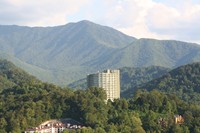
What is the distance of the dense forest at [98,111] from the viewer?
46750 millimetres

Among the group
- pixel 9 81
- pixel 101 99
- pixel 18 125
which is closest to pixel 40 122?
pixel 18 125

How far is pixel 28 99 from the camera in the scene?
174ft

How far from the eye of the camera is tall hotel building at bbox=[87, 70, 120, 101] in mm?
72625

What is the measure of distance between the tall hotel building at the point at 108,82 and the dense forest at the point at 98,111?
16437mm

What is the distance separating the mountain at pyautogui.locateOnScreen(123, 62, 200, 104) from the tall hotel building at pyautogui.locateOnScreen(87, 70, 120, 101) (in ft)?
45.6

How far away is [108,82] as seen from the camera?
241 ft

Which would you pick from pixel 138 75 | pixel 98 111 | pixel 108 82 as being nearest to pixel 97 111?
pixel 98 111

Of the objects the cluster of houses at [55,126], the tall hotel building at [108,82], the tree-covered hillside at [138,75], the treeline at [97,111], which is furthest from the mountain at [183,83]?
the tree-covered hillside at [138,75]

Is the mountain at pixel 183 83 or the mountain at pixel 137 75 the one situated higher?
the mountain at pixel 137 75

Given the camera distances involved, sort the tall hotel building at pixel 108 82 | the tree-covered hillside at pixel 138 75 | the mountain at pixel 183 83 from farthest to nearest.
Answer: the tree-covered hillside at pixel 138 75
the mountain at pixel 183 83
the tall hotel building at pixel 108 82

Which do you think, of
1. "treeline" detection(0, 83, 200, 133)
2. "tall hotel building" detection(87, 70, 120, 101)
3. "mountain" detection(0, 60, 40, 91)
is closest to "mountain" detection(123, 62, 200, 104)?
"tall hotel building" detection(87, 70, 120, 101)

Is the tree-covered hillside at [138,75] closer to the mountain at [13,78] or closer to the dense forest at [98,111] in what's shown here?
the mountain at [13,78]

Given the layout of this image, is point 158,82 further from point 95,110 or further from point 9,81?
point 95,110

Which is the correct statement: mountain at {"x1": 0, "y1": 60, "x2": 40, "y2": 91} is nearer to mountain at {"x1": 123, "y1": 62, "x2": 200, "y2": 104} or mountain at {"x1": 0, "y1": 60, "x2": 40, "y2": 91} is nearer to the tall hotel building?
the tall hotel building
